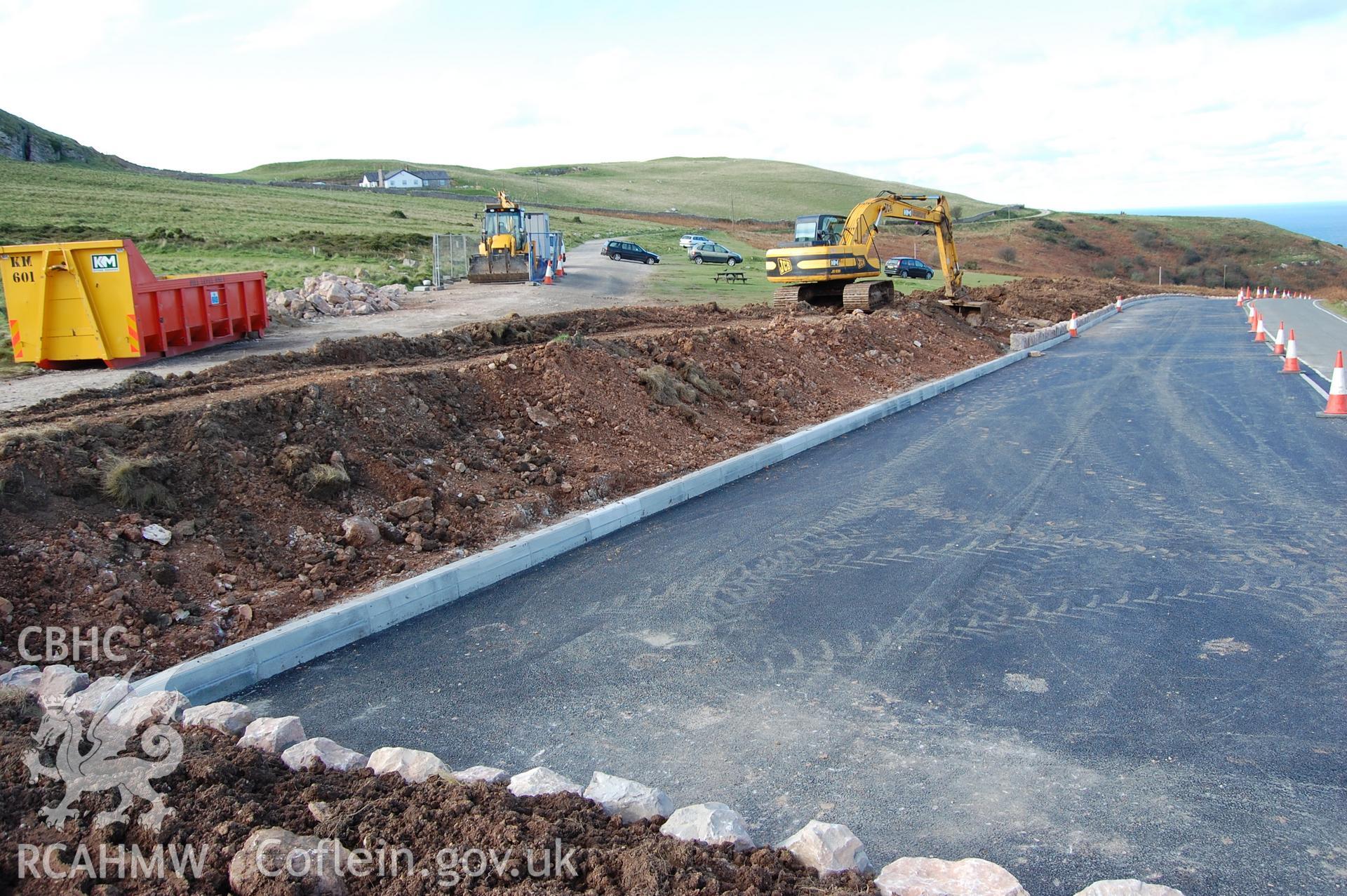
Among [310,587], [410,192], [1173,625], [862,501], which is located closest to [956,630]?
[1173,625]

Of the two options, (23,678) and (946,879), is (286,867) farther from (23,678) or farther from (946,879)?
(23,678)

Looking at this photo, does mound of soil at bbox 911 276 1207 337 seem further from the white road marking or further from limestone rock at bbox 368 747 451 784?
limestone rock at bbox 368 747 451 784

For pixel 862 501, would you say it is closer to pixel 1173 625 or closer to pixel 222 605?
pixel 1173 625

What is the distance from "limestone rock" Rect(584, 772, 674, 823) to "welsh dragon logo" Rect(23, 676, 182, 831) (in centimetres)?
150

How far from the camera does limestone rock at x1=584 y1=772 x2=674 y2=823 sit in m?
3.66

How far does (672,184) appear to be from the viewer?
424ft

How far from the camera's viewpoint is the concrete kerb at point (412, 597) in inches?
209

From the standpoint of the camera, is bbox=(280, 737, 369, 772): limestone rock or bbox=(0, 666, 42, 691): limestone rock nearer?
bbox=(280, 737, 369, 772): limestone rock

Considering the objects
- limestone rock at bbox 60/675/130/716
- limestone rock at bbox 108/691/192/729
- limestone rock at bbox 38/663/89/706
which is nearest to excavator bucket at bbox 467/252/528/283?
limestone rock at bbox 38/663/89/706

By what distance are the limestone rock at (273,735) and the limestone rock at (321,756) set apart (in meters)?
0.05

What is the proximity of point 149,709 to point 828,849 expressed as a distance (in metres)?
2.96

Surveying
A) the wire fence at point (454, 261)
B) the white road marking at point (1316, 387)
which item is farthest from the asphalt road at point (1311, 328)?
the wire fence at point (454, 261)

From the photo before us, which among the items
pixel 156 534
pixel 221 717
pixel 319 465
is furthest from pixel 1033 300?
pixel 221 717

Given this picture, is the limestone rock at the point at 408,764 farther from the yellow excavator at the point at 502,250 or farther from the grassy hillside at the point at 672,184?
the grassy hillside at the point at 672,184
